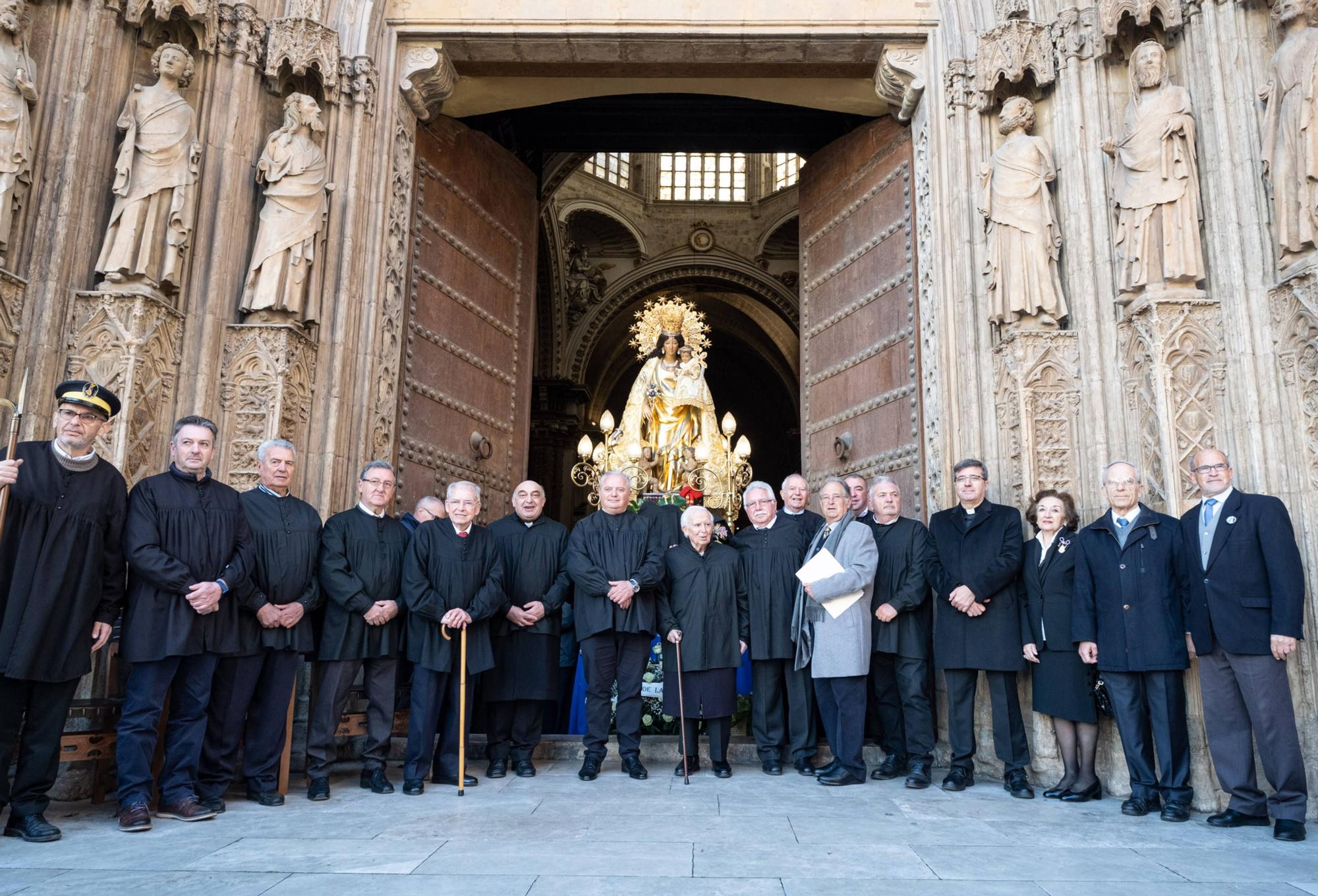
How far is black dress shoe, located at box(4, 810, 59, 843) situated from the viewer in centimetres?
386

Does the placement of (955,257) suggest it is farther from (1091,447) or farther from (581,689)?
(581,689)

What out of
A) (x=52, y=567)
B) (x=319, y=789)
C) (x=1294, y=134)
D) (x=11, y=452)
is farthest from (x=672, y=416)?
(x=11, y=452)

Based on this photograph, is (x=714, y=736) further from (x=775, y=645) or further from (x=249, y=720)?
(x=249, y=720)

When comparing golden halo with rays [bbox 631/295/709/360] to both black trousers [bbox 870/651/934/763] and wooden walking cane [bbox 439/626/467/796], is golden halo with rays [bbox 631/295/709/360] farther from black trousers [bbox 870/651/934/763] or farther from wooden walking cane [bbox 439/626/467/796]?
wooden walking cane [bbox 439/626/467/796]

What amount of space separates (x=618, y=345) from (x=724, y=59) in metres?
14.6

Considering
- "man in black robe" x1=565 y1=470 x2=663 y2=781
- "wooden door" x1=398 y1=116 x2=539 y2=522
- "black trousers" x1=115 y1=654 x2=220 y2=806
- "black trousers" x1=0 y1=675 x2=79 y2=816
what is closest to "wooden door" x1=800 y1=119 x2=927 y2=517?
"man in black robe" x1=565 y1=470 x2=663 y2=781

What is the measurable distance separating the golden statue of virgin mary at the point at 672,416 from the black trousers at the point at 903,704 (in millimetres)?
3328

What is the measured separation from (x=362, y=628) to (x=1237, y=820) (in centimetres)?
431

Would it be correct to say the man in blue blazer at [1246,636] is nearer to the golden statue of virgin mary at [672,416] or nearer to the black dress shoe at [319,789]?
the black dress shoe at [319,789]

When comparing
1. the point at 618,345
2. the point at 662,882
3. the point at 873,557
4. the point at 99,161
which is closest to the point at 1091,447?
the point at 873,557

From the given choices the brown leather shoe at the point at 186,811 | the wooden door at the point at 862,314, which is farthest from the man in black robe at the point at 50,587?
the wooden door at the point at 862,314

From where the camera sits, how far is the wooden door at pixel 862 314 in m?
7.50

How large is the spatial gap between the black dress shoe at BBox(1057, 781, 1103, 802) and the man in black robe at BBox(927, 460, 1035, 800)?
169 mm

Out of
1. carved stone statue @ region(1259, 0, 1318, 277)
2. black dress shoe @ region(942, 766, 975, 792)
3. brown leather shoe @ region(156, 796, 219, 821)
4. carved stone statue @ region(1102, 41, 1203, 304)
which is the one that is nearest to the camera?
brown leather shoe @ region(156, 796, 219, 821)
